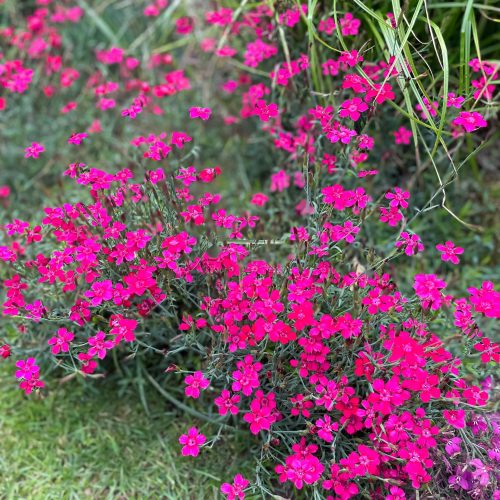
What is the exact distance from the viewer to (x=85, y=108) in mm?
3879

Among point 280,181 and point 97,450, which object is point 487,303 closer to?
point 280,181

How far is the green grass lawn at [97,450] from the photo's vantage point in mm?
2398

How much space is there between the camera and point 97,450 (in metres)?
2.53

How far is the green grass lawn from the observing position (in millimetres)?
2398

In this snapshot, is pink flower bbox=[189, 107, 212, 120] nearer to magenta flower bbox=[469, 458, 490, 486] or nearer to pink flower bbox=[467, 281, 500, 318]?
pink flower bbox=[467, 281, 500, 318]

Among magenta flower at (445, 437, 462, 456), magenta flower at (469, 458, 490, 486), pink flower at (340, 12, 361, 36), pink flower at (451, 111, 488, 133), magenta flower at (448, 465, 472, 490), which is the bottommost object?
magenta flower at (448, 465, 472, 490)

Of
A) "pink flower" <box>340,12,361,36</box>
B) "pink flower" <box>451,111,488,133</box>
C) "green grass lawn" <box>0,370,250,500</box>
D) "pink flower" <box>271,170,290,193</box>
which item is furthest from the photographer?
"pink flower" <box>271,170,290,193</box>

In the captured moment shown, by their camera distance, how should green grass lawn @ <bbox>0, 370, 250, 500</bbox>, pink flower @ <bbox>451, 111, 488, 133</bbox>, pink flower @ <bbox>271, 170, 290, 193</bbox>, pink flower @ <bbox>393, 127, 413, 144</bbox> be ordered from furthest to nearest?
pink flower @ <bbox>271, 170, 290, 193</bbox> < pink flower @ <bbox>393, 127, 413, 144</bbox> < green grass lawn @ <bbox>0, 370, 250, 500</bbox> < pink flower @ <bbox>451, 111, 488, 133</bbox>

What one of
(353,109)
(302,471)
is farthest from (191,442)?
(353,109)

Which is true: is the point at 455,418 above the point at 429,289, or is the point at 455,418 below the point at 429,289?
below

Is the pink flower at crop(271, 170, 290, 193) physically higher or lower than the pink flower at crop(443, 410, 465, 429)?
higher

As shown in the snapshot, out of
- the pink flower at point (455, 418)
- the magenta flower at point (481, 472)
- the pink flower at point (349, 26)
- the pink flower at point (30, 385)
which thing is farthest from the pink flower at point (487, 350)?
the pink flower at point (30, 385)

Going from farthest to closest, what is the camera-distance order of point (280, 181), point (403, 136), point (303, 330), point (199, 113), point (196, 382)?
point (280, 181) < point (403, 136) < point (199, 113) < point (303, 330) < point (196, 382)

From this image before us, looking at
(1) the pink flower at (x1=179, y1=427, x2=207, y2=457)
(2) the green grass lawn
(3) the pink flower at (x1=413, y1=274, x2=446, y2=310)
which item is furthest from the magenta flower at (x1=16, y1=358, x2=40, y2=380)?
(3) the pink flower at (x1=413, y1=274, x2=446, y2=310)
